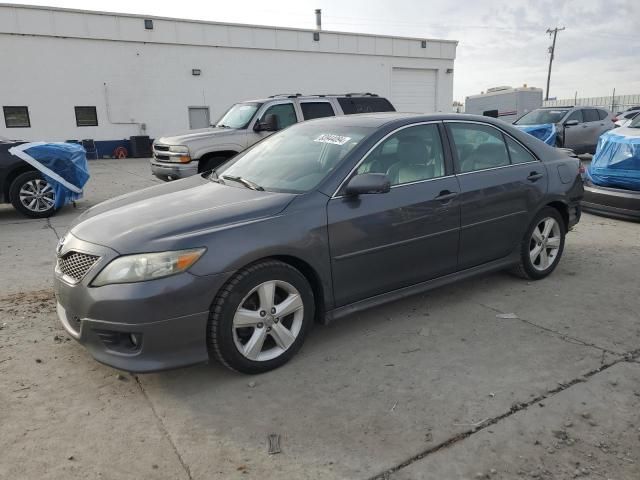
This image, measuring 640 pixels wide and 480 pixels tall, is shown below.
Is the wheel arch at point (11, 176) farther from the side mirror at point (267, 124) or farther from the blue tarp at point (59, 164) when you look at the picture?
the side mirror at point (267, 124)

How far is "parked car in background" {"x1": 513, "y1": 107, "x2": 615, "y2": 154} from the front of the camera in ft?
47.4

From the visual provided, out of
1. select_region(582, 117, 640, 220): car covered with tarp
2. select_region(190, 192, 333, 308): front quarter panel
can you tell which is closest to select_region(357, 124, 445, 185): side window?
select_region(190, 192, 333, 308): front quarter panel

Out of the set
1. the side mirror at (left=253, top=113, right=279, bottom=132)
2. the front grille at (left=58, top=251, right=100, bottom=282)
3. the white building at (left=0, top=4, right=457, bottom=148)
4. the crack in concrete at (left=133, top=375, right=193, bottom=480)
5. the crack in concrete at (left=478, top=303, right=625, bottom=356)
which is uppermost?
the white building at (left=0, top=4, right=457, bottom=148)

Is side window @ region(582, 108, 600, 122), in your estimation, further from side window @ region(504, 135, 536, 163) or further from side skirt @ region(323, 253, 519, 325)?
side skirt @ region(323, 253, 519, 325)

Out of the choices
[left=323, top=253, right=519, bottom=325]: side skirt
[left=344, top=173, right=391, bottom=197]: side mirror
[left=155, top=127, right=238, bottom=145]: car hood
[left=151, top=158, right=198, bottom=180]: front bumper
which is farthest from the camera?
[left=155, top=127, right=238, bottom=145]: car hood

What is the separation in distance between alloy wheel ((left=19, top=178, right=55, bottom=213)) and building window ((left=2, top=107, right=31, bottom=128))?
1298 cm

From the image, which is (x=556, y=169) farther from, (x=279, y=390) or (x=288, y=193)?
(x=279, y=390)

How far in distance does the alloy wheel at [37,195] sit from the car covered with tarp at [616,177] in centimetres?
845

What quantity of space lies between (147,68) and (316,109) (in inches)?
516

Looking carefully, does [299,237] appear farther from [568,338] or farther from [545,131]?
[545,131]

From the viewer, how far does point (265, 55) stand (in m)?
22.4

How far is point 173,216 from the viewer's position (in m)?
3.29

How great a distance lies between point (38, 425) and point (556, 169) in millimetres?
4703

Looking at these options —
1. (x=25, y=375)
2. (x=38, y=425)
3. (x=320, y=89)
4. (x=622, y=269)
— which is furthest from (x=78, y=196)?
(x=320, y=89)
